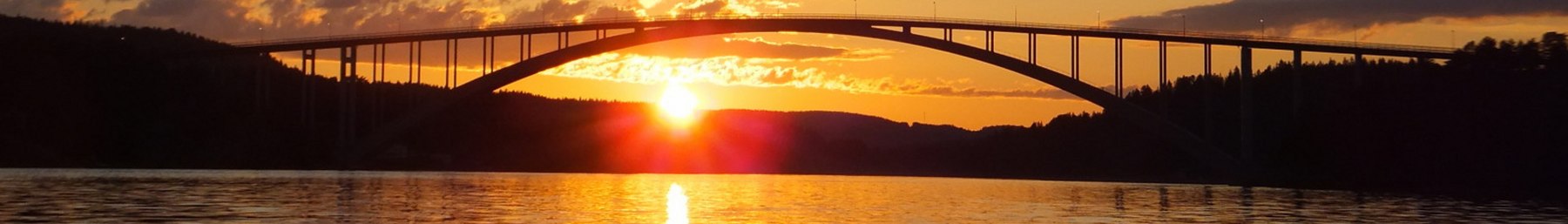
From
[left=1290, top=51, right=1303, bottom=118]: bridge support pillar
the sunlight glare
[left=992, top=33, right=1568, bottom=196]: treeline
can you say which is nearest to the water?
the sunlight glare

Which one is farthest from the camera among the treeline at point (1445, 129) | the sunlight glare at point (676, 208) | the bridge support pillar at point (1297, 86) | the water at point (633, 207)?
the bridge support pillar at point (1297, 86)

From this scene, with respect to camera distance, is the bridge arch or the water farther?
the bridge arch

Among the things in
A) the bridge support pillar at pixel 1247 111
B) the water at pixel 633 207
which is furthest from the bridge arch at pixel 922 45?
the water at pixel 633 207

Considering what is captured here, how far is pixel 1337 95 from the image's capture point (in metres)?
95.4

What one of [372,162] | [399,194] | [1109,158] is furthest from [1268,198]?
[1109,158]

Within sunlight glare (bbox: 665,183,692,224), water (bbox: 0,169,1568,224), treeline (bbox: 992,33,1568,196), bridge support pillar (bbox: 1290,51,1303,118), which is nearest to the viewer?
water (bbox: 0,169,1568,224)

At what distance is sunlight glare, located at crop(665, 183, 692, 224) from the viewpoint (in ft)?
143

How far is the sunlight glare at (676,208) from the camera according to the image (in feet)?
143

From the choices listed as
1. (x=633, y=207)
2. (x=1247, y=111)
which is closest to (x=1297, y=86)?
(x=1247, y=111)

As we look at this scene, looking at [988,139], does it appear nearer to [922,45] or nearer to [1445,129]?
[922,45]

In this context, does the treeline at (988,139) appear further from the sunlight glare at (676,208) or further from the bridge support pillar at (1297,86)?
the sunlight glare at (676,208)

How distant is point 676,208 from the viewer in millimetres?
52250

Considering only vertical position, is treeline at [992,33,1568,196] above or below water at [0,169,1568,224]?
above

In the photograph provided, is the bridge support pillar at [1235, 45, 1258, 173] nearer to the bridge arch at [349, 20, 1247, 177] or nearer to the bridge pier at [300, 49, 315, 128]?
the bridge arch at [349, 20, 1247, 177]
